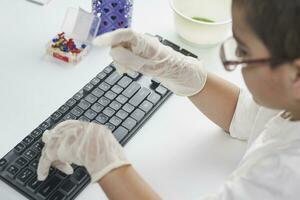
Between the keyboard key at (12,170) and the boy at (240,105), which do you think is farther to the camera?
the keyboard key at (12,170)

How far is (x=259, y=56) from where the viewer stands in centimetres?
57

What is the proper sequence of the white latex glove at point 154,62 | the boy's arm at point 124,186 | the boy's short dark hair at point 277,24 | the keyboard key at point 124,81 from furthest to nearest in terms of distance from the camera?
the keyboard key at point 124,81 < the white latex glove at point 154,62 < the boy's arm at point 124,186 < the boy's short dark hair at point 277,24

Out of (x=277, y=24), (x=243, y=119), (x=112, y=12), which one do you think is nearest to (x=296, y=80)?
(x=277, y=24)

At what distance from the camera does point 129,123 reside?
2.59ft

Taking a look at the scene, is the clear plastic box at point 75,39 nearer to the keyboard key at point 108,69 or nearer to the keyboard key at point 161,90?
the keyboard key at point 108,69

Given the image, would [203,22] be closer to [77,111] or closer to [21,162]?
[77,111]

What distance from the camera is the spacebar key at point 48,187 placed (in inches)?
26.0

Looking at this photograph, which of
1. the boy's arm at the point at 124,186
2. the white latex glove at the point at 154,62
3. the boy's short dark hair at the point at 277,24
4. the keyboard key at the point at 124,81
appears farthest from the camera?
the keyboard key at the point at 124,81

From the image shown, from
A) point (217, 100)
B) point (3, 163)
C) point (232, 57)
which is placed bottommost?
point (3, 163)

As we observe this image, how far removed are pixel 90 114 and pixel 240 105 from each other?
29 centimetres

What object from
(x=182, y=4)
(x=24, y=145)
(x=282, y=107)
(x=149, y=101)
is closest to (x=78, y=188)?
(x=24, y=145)

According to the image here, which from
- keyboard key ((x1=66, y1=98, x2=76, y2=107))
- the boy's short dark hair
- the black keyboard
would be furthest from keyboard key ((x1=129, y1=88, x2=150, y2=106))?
the boy's short dark hair

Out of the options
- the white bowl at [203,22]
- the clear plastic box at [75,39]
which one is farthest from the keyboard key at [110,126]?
the white bowl at [203,22]

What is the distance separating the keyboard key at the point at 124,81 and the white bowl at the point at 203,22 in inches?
7.9
